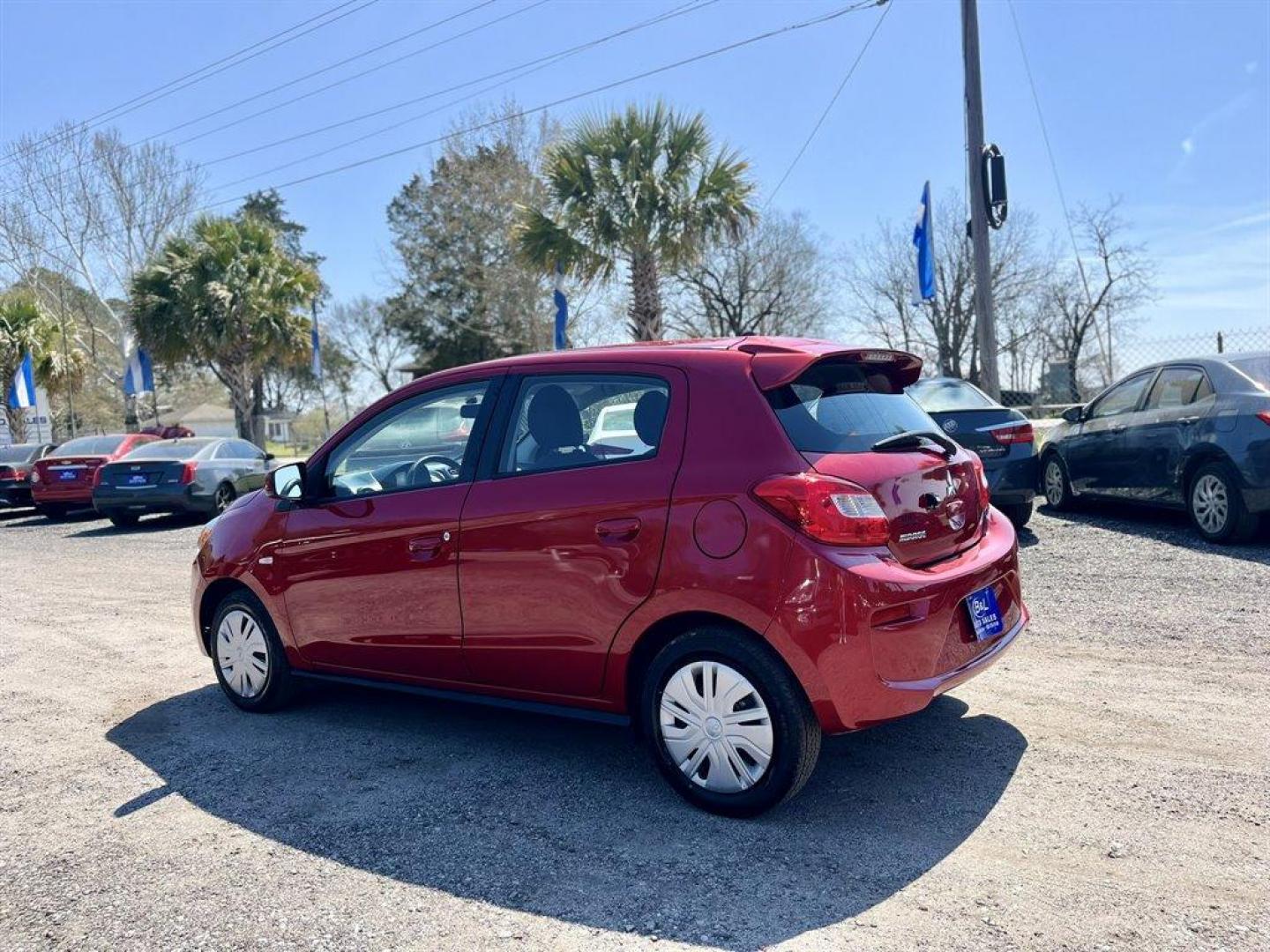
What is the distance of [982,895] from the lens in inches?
119

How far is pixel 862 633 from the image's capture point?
333 cm

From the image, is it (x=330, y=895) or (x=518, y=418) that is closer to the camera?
(x=330, y=895)

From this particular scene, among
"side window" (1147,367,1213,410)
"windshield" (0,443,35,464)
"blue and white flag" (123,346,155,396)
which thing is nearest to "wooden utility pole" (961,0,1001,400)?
"side window" (1147,367,1213,410)

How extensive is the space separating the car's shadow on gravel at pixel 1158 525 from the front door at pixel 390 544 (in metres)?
6.22

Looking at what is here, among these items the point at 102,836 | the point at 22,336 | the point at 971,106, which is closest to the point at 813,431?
the point at 102,836

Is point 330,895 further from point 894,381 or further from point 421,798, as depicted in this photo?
point 894,381

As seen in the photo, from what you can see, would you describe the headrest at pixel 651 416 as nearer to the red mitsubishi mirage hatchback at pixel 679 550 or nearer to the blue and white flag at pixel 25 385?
the red mitsubishi mirage hatchback at pixel 679 550

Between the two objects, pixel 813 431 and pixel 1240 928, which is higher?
pixel 813 431

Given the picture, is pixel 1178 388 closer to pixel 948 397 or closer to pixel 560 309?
pixel 948 397

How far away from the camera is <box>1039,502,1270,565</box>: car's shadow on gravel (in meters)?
7.81

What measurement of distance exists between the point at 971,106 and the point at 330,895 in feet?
41.7

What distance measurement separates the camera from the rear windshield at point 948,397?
8969 mm

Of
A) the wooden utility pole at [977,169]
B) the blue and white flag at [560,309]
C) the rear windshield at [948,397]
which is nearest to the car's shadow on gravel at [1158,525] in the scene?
the rear windshield at [948,397]

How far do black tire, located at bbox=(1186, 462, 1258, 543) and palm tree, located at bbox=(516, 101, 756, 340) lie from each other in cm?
1128
